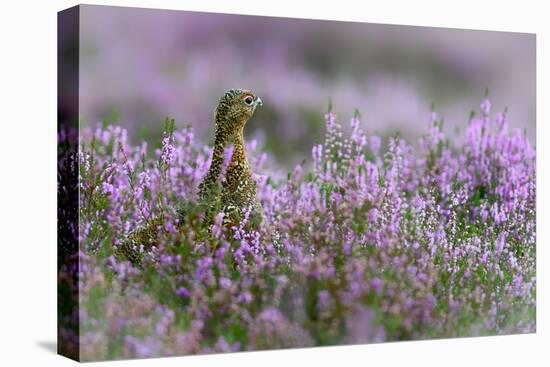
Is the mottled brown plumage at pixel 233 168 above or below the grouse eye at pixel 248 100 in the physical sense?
below

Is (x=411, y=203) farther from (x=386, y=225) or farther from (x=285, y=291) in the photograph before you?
(x=285, y=291)

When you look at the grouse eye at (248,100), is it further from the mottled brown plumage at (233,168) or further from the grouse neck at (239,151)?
the grouse neck at (239,151)

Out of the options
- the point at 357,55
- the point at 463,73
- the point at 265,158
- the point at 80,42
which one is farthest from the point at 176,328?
the point at 463,73

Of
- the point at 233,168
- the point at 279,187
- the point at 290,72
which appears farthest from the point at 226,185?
the point at 290,72

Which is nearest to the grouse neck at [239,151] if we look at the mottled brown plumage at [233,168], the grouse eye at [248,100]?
the mottled brown plumage at [233,168]

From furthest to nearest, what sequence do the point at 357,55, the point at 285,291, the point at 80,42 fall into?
→ the point at 357,55 < the point at 285,291 < the point at 80,42

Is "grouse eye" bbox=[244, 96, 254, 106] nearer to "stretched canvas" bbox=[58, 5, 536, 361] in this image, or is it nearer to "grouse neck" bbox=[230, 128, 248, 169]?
"stretched canvas" bbox=[58, 5, 536, 361]
